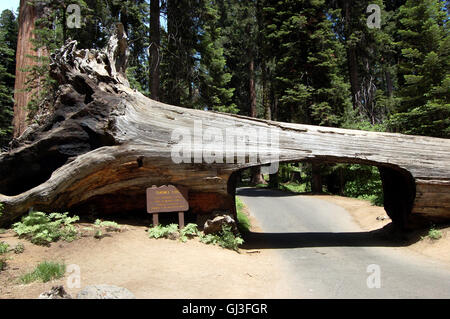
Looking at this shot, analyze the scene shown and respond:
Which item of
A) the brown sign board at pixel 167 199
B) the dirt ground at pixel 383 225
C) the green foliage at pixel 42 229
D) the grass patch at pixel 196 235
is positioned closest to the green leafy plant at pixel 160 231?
the grass patch at pixel 196 235

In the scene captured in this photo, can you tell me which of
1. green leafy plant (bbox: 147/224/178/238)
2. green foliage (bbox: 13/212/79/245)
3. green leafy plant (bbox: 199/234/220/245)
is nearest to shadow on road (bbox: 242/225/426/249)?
green leafy plant (bbox: 199/234/220/245)

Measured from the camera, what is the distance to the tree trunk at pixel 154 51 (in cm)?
1498

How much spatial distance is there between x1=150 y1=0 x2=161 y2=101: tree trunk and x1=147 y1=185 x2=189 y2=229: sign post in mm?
7966

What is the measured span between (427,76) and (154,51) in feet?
42.8

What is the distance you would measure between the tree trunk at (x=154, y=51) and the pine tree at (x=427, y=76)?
11.7m

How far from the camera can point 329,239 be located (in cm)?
942

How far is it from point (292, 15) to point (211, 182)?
18.3 meters

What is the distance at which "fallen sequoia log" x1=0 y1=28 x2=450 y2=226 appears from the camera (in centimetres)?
791

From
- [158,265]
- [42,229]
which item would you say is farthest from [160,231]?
[42,229]

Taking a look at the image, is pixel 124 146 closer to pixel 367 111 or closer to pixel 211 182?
pixel 211 182

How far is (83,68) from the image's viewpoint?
895 cm

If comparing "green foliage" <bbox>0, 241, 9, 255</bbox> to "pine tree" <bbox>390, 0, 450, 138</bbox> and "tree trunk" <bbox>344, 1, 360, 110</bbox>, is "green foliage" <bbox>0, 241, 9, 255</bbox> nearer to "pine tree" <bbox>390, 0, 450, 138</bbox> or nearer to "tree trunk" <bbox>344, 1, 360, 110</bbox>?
"pine tree" <bbox>390, 0, 450, 138</bbox>

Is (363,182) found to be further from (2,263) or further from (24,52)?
(24,52)
